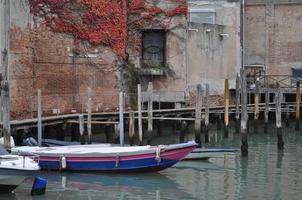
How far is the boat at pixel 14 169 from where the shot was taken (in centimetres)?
1367

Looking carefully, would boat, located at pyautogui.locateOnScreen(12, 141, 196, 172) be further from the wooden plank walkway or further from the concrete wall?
the concrete wall

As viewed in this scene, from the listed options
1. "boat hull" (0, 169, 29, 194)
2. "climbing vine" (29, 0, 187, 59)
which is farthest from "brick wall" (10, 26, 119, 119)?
"boat hull" (0, 169, 29, 194)

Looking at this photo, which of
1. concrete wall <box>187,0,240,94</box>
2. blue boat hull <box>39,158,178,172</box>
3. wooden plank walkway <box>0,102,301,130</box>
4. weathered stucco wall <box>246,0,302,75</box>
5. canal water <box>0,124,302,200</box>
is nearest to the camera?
canal water <box>0,124,302,200</box>

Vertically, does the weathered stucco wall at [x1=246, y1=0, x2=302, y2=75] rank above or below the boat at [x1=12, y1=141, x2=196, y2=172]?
above

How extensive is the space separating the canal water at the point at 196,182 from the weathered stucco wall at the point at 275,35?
19.1 m

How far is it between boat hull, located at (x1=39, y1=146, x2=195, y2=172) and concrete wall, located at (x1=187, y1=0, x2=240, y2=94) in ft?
43.7

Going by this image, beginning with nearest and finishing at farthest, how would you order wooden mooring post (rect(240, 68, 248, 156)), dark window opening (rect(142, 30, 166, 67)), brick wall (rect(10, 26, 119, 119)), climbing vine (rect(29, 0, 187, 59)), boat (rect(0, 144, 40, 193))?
boat (rect(0, 144, 40, 193))
wooden mooring post (rect(240, 68, 248, 156))
brick wall (rect(10, 26, 119, 119))
climbing vine (rect(29, 0, 187, 59))
dark window opening (rect(142, 30, 166, 67))

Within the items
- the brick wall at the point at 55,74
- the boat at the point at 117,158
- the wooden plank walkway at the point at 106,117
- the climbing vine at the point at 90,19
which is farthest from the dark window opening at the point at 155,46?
the boat at the point at 117,158

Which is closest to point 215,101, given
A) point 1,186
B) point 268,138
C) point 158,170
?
point 268,138

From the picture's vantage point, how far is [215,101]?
32156mm

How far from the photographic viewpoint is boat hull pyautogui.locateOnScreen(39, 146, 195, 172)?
1712 centimetres

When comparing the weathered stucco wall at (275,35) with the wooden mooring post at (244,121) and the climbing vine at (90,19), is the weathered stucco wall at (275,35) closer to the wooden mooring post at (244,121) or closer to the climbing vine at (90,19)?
the climbing vine at (90,19)

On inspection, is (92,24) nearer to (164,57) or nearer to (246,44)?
(164,57)

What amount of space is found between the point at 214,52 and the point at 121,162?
15.7 meters
